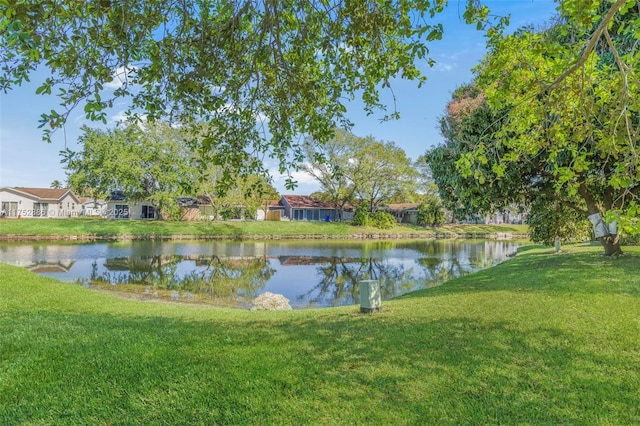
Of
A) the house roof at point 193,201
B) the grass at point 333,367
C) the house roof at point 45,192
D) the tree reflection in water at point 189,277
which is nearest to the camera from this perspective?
the grass at point 333,367

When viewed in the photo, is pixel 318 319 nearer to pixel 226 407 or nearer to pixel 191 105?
pixel 226 407

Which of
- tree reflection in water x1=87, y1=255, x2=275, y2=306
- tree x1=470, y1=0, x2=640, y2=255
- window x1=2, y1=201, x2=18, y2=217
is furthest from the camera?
window x1=2, y1=201, x2=18, y2=217

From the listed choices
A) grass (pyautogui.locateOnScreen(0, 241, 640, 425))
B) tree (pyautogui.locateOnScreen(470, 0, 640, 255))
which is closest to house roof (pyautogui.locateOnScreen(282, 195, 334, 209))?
grass (pyautogui.locateOnScreen(0, 241, 640, 425))

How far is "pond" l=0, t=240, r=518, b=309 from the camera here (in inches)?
593

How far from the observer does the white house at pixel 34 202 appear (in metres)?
47.7

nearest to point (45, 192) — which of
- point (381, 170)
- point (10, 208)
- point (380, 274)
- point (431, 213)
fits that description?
point (10, 208)

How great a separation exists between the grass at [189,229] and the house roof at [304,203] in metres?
11.8

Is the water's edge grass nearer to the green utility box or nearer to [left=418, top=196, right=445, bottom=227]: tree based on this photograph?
Result: [left=418, top=196, right=445, bottom=227]: tree

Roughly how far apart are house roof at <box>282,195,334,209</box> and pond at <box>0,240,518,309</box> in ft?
108

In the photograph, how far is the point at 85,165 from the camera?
4244cm

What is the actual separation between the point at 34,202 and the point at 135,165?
16.8 m

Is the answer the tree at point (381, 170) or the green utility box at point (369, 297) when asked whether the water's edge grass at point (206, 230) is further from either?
the green utility box at point (369, 297)

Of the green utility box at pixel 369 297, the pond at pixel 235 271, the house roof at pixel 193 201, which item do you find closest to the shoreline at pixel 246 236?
the pond at pixel 235 271

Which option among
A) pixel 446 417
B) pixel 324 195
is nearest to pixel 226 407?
pixel 446 417
